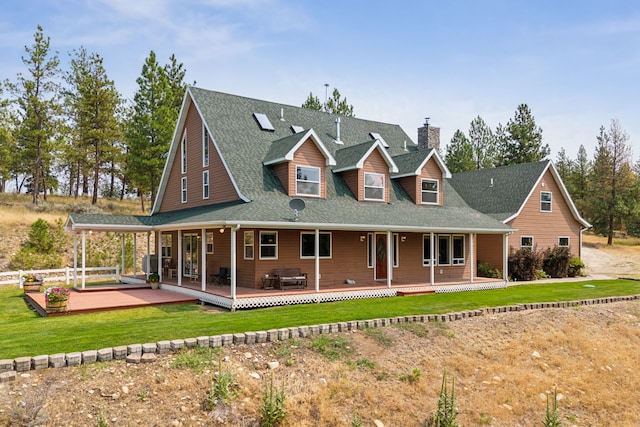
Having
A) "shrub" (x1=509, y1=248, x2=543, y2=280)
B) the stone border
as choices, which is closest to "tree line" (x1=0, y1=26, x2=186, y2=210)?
"shrub" (x1=509, y1=248, x2=543, y2=280)

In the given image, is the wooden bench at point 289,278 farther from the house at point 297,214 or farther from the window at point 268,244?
the window at point 268,244

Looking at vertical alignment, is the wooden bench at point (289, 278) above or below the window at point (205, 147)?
below

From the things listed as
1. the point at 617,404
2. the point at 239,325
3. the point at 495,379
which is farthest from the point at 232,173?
the point at 617,404

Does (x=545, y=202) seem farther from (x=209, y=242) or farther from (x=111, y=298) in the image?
(x=111, y=298)

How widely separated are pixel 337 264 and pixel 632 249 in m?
37.0

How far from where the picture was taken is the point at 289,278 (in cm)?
1636

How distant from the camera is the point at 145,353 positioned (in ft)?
28.6

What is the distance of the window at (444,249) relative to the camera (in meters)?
21.5

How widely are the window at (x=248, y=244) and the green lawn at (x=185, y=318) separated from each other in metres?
2.58

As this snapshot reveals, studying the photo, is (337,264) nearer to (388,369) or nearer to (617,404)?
(388,369)

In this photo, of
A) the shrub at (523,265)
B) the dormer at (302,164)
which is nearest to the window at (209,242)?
the dormer at (302,164)

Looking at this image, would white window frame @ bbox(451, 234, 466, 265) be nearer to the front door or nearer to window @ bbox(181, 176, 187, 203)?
the front door

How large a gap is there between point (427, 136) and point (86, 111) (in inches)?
1105

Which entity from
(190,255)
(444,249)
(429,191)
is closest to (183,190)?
(190,255)
